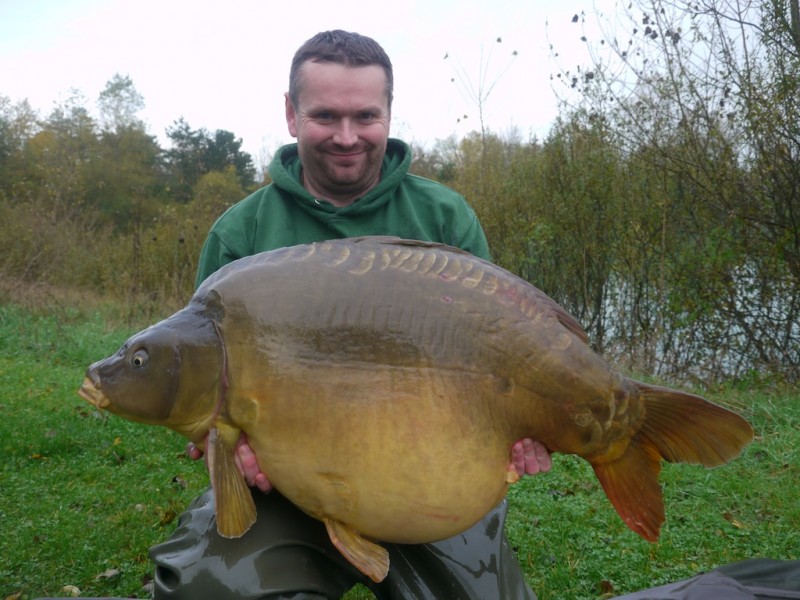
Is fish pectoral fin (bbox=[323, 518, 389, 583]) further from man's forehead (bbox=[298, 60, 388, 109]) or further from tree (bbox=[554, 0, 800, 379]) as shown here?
tree (bbox=[554, 0, 800, 379])

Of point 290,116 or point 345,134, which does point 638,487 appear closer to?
point 345,134

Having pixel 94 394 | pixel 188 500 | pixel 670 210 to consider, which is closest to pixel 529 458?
pixel 94 394

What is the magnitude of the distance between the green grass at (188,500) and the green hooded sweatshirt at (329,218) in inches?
48.1

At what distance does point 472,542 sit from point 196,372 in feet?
2.85

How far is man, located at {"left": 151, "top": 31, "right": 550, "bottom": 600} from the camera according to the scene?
1551mm

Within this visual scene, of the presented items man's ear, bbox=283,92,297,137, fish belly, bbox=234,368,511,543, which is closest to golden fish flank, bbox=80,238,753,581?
fish belly, bbox=234,368,511,543

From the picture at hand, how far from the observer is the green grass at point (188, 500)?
2.54 m

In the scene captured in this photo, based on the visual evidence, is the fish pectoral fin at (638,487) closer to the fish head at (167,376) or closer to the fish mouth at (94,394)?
the fish head at (167,376)

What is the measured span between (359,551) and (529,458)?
398 mm

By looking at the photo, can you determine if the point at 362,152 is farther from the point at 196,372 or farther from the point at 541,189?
the point at 541,189

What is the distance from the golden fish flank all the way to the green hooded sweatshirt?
2.21 ft

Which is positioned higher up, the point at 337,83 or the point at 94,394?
the point at 337,83

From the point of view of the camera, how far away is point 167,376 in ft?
4.65

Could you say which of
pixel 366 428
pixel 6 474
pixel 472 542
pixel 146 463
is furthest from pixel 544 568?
pixel 6 474
